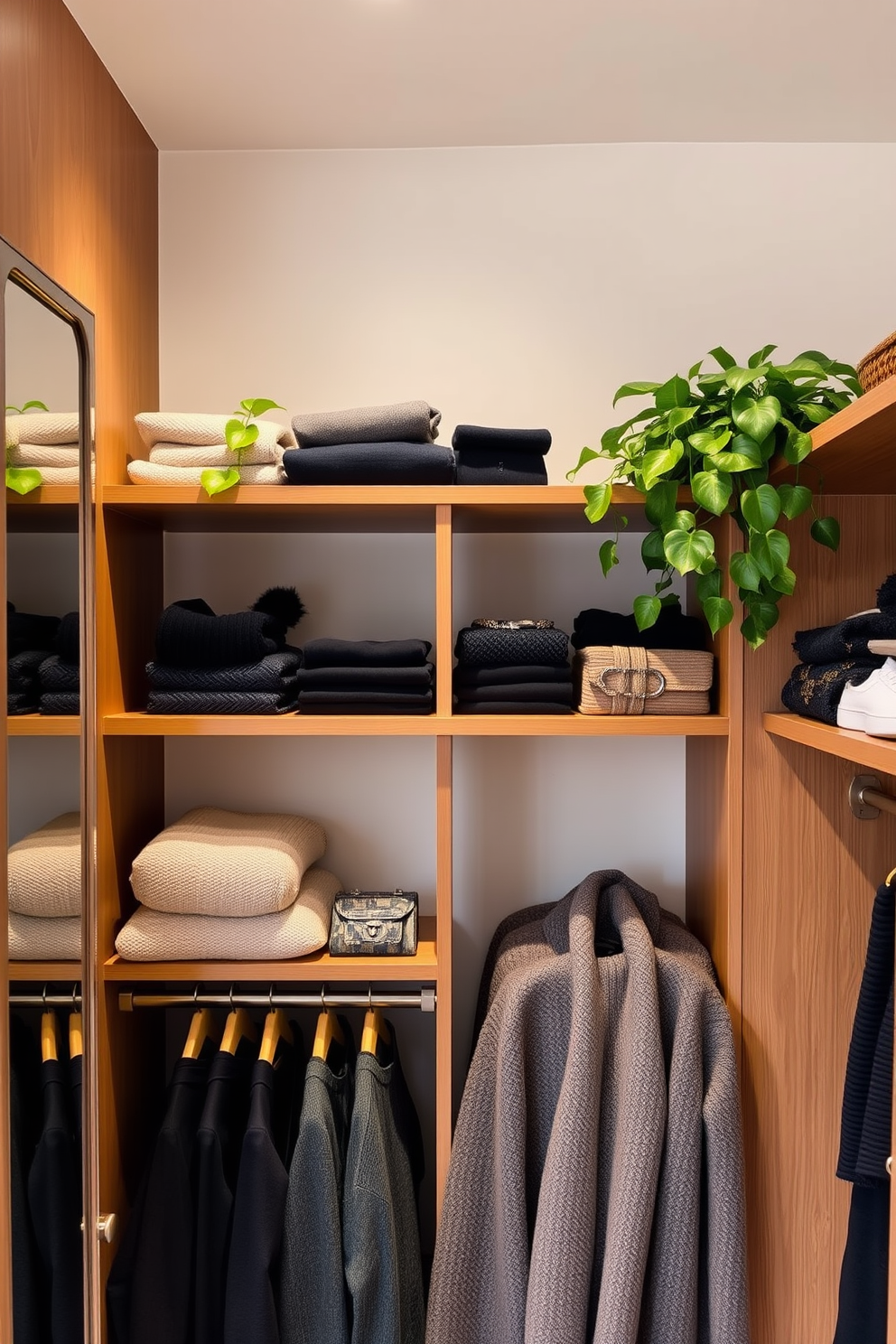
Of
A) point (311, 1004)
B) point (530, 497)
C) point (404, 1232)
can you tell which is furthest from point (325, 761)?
point (404, 1232)

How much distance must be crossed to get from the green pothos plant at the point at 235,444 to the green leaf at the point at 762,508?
79cm

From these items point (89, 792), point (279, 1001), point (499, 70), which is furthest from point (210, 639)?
point (499, 70)

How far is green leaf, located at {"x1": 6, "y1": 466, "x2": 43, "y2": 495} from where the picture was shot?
1.20m

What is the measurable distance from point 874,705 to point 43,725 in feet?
3.48

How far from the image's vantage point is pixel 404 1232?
1.60 metres

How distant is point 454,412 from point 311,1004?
113 cm

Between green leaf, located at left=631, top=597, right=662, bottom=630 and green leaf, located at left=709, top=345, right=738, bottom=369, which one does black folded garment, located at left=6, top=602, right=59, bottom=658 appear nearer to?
green leaf, located at left=631, top=597, right=662, bottom=630

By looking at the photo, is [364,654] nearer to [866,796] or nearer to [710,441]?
[710,441]

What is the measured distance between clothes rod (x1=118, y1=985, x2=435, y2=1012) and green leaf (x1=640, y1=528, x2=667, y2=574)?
2.63 ft

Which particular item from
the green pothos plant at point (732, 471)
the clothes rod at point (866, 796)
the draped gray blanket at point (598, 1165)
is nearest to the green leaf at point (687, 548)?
the green pothos plant at point (732, 471)

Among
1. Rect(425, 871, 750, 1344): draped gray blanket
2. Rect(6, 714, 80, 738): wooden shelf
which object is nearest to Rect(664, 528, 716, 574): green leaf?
Rect(425, 871, 750, 1344): draped gray blanket

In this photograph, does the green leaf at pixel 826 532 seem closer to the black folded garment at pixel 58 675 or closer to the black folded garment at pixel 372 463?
the black folded garment at pixel 372 463

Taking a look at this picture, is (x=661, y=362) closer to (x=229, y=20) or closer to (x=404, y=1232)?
(x=229, y=20)

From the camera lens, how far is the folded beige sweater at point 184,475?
1601 millimetres
